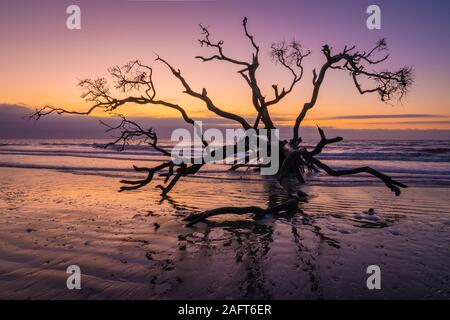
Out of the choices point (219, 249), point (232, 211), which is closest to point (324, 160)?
point (232, 211)

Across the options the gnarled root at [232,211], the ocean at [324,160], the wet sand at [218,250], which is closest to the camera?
the wet sand at [218,250]

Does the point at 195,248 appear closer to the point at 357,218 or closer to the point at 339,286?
the point at 339,286

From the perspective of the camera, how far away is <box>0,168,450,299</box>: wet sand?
13.3ft

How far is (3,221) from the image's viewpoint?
7.15m

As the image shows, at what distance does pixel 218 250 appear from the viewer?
5.47 metres

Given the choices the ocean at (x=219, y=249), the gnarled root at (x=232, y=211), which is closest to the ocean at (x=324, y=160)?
the ocean at (x=219, y=249)

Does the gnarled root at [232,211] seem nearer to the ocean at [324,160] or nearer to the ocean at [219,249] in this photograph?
the ocean at [219,249]

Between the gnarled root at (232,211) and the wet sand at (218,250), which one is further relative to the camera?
the gnarled root at (232,211)

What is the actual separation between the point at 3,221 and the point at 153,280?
15.9 ft

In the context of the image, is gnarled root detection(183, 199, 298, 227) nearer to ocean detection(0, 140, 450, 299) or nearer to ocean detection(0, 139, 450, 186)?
ocean detection(0, 140, 450, 299)

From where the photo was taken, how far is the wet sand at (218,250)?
4.06 m

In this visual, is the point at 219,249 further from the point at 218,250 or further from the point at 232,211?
the point at 232,211
